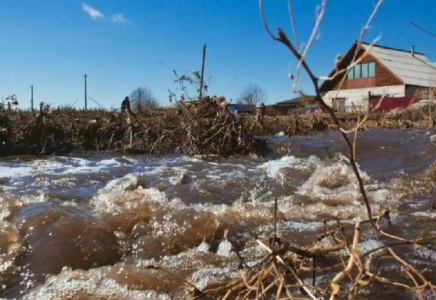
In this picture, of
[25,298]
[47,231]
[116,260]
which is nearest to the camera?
[25,298]

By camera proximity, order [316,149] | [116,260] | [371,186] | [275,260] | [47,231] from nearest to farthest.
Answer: [275,260]
[116,260]
[47,231]
[371,186]
[316,149]

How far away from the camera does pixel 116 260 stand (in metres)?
3.70

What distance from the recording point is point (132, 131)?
14297 mm

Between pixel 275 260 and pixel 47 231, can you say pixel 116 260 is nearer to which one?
pixel 47 231

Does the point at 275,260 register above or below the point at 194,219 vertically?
above

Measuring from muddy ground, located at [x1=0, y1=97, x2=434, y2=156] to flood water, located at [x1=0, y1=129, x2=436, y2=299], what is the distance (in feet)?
11.0

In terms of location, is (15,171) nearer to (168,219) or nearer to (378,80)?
(168,219)

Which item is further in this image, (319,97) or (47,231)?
(47,231)

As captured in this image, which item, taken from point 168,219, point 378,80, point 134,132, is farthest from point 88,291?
point 378,80

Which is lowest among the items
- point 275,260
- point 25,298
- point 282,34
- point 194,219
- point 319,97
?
point 25,298

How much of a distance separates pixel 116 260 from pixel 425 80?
137 feet

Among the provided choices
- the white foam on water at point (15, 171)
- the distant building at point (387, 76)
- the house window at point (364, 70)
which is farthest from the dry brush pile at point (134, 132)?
the house window at point (364, 70)

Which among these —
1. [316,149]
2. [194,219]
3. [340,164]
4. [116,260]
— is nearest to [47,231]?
[116,260]

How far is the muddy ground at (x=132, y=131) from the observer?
12492 millimetres
